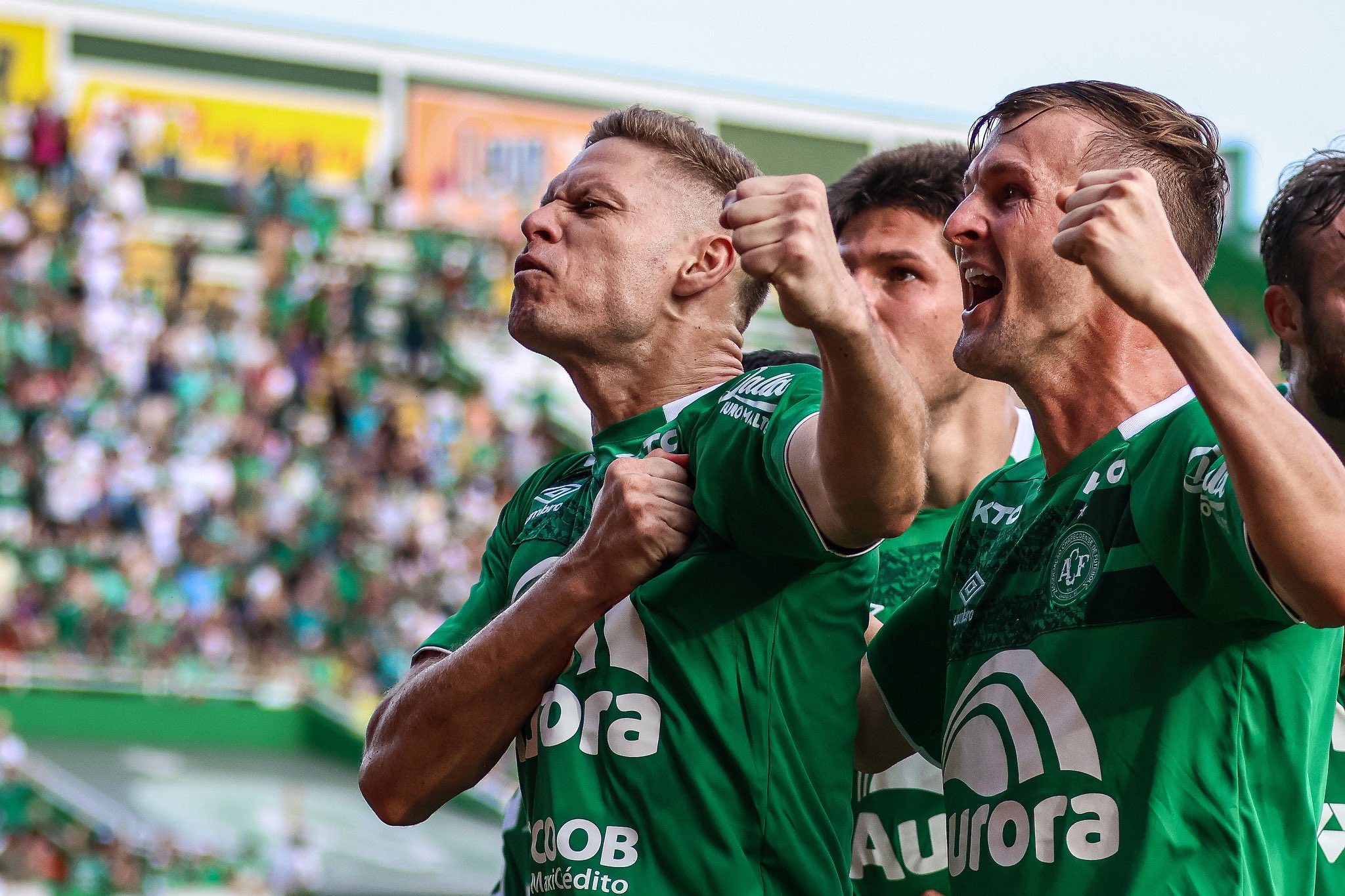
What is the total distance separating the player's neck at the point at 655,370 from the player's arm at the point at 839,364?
0.88 metres

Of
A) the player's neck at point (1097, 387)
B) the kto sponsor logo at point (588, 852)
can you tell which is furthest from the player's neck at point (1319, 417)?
the kto sponsor logo at point (588, 852)

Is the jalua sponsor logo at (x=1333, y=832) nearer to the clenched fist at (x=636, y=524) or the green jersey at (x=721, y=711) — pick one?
the green jersey at (x=721, y=711)

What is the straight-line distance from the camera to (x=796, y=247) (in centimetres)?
209

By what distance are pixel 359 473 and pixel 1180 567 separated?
18426 millimetres

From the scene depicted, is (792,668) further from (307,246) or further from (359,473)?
(307,246)

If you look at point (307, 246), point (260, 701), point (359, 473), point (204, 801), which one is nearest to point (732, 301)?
point (204, 801)

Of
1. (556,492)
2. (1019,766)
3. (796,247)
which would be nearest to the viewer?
(796,247)

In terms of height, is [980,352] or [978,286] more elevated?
[978,286]

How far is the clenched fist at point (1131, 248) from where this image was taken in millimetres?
1913

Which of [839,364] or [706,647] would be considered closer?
[839,364]

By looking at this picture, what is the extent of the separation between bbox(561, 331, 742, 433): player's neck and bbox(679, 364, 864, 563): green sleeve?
45 cm

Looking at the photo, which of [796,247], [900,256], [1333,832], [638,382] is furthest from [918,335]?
[796,247]

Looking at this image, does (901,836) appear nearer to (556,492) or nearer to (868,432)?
(556,492)

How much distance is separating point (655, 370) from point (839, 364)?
1035mm
